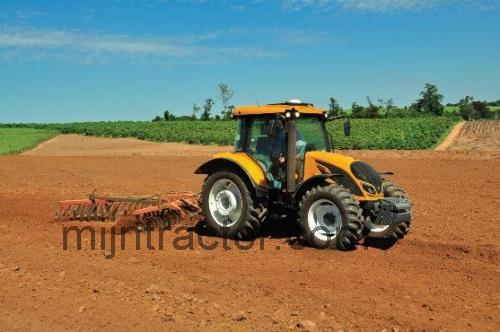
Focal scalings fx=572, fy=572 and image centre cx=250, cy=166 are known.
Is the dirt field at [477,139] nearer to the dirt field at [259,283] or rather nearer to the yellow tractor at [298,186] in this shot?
the dirt field at [259,283]

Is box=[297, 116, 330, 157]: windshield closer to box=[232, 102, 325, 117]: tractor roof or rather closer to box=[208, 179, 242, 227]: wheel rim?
box=[232, 102, 325, 117]: tractor roof

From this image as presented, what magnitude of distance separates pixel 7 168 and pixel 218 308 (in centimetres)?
1647

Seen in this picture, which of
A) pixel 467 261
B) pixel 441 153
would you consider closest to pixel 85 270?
pixel 467 261

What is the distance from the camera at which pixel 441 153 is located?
25016mm

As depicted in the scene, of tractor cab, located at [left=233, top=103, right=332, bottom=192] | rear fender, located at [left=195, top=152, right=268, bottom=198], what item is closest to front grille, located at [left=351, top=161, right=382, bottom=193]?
tractor cab, located at [left=233, top=103, right=332, bottom=192]

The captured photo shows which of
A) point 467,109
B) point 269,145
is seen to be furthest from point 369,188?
point 467,109

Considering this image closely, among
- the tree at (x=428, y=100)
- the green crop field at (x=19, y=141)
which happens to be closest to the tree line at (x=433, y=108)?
the tree at (x=428, y=100)

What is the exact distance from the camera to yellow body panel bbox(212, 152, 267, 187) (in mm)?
7891

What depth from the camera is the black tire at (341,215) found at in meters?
7.02

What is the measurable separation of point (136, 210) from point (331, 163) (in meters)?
3.27

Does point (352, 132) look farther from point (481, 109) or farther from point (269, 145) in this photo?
point (481, 109)

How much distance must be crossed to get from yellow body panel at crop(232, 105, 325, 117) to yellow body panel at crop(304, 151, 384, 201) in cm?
64

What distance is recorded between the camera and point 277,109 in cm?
783

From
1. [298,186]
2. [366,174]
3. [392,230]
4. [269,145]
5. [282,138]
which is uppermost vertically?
[282,138]
